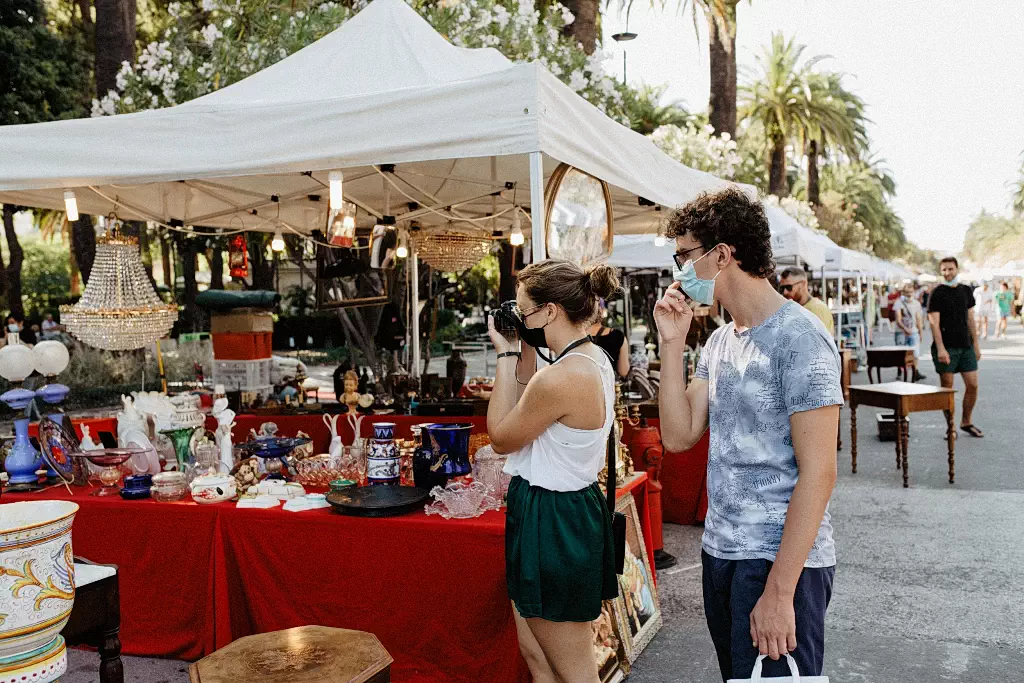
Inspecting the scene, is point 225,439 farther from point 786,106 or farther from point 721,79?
point 786,106

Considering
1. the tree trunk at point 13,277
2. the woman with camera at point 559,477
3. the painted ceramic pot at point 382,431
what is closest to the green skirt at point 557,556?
the woman with camera at point 559,477

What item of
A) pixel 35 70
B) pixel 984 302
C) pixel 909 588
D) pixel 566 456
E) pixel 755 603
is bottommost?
pixel 909 588

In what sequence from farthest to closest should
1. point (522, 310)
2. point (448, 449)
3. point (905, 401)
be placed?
1. point (905, 401)
2. point (448, 449)
3. point (522, 310)

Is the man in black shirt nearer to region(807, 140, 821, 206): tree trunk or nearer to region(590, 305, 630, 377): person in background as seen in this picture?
region(590, 305, 630, 377): person in background

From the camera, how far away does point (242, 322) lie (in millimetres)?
9336

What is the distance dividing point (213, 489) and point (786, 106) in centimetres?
2890

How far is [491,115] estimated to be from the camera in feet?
10.6

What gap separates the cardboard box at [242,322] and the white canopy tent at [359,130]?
390 cm

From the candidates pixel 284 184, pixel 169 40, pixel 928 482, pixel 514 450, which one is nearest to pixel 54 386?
pixel 284 184

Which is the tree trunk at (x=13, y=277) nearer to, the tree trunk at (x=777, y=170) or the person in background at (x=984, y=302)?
the tree trunk at (x=777, y=170)

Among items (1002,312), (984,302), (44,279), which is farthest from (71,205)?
(44,279)

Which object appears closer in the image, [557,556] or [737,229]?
[737,229]

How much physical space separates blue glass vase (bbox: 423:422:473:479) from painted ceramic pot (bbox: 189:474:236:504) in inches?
37.7

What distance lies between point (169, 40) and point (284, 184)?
8455 millimetres
